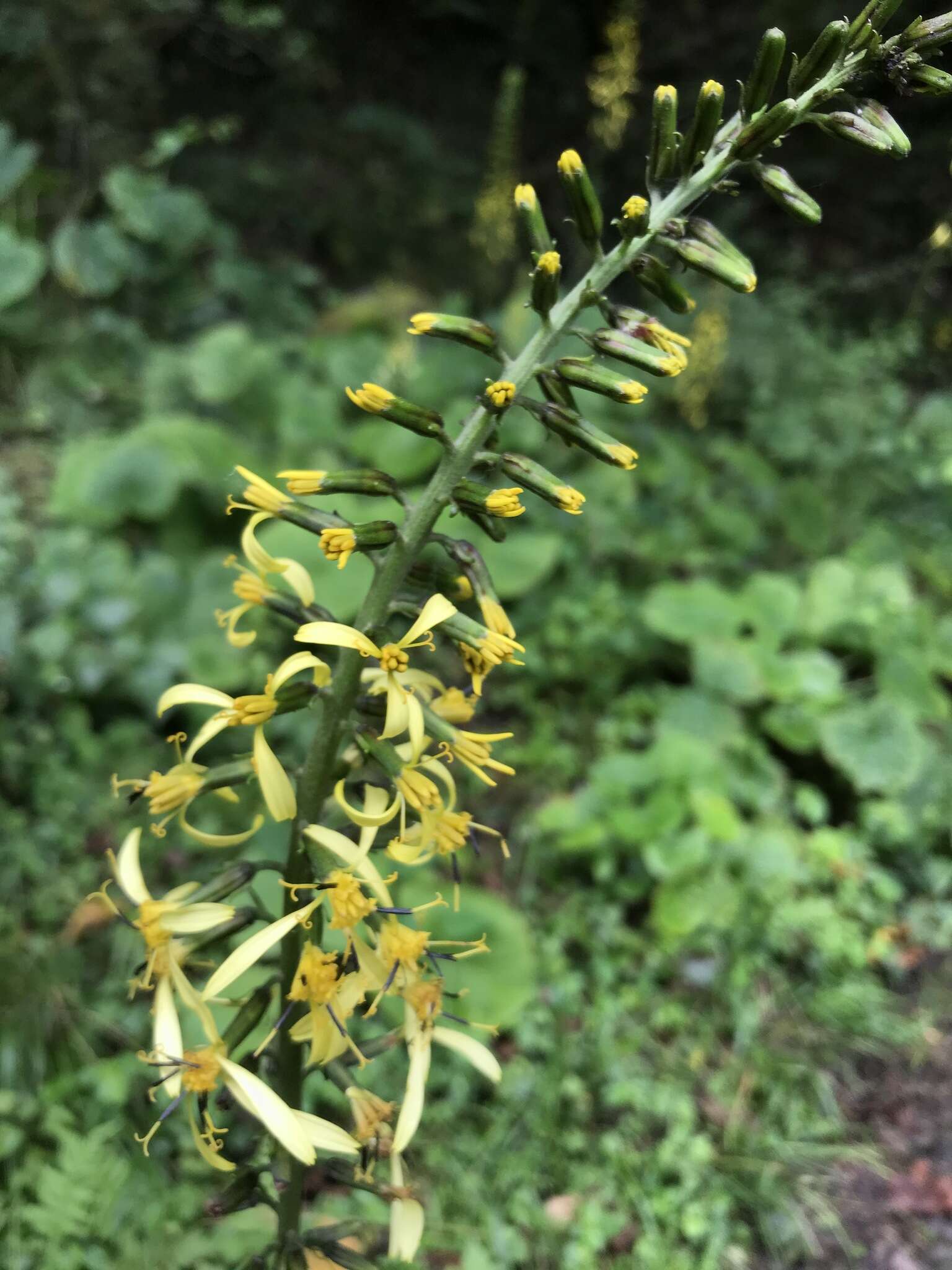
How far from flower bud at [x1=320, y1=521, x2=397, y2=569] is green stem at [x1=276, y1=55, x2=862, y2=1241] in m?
0.02

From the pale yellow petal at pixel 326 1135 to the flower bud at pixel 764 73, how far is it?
157 centimetres

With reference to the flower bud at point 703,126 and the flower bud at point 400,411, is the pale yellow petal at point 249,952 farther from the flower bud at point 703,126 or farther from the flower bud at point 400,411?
the flower bud at point 703,126

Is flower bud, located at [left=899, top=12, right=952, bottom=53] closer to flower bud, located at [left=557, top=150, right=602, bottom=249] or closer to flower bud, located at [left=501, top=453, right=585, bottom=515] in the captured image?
flower bud, located at [left=557, top=150, right=602, bottom=249]

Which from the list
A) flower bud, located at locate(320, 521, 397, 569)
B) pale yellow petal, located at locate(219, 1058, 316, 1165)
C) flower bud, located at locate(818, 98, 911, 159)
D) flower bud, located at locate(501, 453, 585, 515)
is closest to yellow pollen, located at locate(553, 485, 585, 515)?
flower bud, located at locate(501, 453, 585, 515)

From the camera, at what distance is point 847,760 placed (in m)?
3.38

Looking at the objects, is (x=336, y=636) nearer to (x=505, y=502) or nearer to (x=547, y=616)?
(x=505, y=502)

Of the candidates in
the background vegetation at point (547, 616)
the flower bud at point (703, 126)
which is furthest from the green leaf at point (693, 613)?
the flower bud at point (703, 126)

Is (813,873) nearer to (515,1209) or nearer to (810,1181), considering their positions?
(810,1181)

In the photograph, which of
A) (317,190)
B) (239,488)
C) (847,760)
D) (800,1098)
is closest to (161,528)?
(239,488)

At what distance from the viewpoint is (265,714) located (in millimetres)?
1315

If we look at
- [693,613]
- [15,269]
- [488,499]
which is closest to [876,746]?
[693,613]

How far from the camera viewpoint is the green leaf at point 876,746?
3.32 m

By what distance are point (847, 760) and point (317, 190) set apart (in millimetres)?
6581

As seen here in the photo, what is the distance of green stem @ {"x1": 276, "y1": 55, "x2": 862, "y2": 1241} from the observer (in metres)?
1.29
